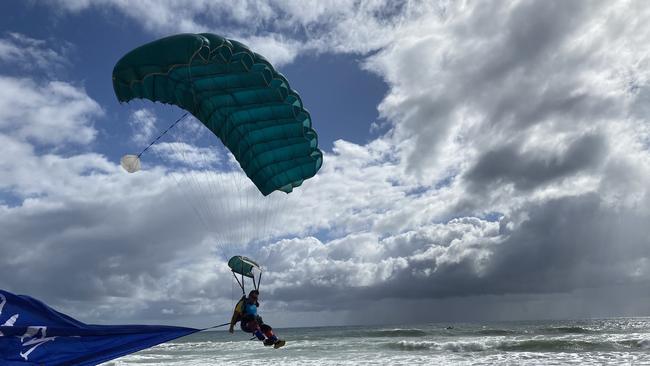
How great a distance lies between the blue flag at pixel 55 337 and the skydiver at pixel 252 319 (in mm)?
2582

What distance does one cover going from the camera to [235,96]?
10703 millimetres

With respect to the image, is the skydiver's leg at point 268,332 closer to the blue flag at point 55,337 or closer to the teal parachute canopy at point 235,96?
the blue flag at point 55,337

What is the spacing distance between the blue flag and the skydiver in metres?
2.58

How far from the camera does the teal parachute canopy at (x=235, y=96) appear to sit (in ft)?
31.6

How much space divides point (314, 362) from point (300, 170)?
16305 millimetres

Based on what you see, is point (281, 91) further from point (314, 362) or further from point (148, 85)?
point (314, 362)

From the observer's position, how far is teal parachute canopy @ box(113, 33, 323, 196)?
9625 millimetres

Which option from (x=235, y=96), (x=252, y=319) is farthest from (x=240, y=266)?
(x=235, y=96)

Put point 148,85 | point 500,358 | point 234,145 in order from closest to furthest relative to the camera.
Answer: point 148,85 → point 234,145 → point 500,358

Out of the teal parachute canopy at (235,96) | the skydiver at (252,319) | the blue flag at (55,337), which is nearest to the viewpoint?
the blue flag at (55,337)

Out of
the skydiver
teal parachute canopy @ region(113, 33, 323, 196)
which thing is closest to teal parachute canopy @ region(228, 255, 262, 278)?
the skydiver

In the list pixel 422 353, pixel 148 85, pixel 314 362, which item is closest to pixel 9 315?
pixel 148 85

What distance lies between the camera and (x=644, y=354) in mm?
25078

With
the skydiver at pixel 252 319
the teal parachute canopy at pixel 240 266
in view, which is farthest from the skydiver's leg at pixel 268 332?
the teal parachute canopy at pixel 240 266
